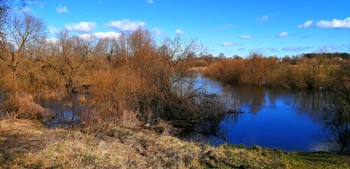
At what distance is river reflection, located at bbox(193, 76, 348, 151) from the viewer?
48.3ft

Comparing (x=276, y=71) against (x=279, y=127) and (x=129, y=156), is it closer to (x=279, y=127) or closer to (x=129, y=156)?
(x=279, y=127)

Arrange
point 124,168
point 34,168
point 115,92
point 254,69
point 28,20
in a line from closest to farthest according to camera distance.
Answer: point 34,168, point 124,168, point 115,92, point 28,20, point 254,69

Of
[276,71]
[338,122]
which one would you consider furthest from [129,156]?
[276,71]

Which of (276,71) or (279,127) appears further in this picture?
(276,71)

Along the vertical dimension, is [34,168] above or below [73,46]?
below

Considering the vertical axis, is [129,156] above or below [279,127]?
above

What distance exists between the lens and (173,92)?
69.0 ft

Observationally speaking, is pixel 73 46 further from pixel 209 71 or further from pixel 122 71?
pixel 209 71

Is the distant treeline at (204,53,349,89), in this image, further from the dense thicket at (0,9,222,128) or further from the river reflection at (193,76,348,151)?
the dense thicket at (0,9,222,128)

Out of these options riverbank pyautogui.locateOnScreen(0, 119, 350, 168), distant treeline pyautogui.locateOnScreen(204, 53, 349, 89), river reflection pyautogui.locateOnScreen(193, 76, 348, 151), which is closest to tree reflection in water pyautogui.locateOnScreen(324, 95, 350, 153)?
river reflection pyautogui.locateOnScreen(193, 76, 348, 151)

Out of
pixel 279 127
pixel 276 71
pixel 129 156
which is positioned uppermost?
pixel 276 71

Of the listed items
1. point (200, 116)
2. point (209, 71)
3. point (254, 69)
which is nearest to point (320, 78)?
point (254, 69)

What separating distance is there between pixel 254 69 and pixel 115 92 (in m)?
31.8

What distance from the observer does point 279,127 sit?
18188mm
